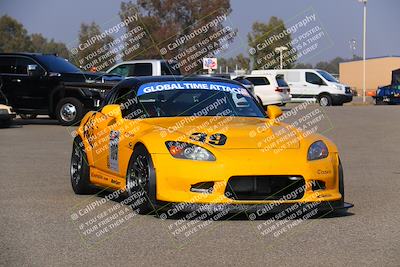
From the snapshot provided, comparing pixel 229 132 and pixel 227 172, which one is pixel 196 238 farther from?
pixel 229 132

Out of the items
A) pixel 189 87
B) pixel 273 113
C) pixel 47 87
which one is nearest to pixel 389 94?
pixel 47 87

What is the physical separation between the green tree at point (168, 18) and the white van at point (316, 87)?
1246cm

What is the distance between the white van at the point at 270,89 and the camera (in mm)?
33750

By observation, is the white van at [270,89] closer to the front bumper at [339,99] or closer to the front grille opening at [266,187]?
the front bumper at [339,99]

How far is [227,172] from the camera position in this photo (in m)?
6.98

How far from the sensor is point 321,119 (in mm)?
24797

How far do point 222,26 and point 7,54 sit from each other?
3172 centimetres

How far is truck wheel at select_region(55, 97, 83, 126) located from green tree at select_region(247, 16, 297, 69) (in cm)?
3243

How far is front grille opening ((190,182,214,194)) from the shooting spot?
7016mm

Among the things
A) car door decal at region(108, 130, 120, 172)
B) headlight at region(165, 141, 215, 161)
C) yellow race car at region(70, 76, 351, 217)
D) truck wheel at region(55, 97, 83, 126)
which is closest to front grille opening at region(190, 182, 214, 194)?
yellow race car at region(70, 76, 351, 217)

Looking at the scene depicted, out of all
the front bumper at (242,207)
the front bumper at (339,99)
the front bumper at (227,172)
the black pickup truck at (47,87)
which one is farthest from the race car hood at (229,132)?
the front bumper at (339,99)

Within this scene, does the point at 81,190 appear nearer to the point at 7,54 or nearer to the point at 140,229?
the point at 140,229

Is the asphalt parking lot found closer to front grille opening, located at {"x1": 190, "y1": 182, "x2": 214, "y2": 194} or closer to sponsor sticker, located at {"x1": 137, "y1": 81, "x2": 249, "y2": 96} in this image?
front grille opening, located at {"x1": 190, "y1": 182, "x2": 214, "y2": 194}

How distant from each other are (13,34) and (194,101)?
85.3 metres
